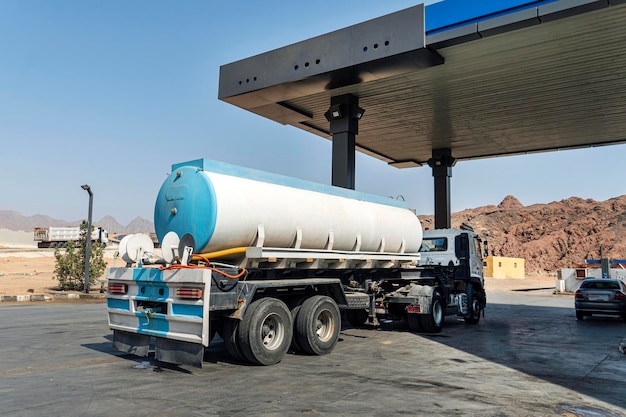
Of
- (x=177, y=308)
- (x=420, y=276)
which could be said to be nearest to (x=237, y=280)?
(x=177, y=308)

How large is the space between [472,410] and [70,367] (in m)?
6.38

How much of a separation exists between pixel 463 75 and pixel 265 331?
1138cm

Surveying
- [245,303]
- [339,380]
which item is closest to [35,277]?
[245,303]

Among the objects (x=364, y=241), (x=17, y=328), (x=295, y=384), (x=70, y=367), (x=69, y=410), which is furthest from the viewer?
(x=17, y=328)

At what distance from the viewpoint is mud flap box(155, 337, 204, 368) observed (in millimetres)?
7348

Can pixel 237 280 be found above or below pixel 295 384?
above

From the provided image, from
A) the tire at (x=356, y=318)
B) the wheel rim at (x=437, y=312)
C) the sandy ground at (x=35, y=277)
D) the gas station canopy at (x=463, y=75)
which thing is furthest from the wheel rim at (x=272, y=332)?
the sandy ground at (x=35, y=277)

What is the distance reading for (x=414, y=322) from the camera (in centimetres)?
1312

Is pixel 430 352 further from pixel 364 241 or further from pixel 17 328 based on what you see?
pixel 17 328

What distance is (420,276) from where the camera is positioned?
1363 centimetres

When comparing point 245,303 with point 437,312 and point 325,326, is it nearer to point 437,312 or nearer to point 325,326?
point 325,326

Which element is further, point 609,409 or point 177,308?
point 177,308

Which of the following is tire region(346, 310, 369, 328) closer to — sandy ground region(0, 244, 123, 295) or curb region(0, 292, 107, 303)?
sandy ground region(0, 244, 123, 295)

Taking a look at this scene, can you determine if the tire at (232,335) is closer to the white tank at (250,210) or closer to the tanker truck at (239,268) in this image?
the tanker truck at (239,268)
